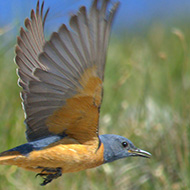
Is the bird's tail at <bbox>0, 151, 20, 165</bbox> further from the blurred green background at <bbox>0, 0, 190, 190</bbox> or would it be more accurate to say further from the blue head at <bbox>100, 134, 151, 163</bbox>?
the blurred green background at <bbox>0, 0, 190, 190</bbox>

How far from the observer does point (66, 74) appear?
3.43 meters

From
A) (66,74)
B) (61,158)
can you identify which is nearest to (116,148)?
(61,158)

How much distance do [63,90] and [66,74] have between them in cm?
13

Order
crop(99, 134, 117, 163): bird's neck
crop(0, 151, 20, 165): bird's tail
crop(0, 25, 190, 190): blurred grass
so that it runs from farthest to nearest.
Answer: crop(0, 25, 190, 190): blurred grass < crop(99, 134, 117, 163): bird's neck < crop(0, 151, 20, 165): bird's tail

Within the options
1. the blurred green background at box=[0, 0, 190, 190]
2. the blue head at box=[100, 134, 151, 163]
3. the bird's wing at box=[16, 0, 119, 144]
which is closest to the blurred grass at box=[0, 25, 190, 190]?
the blurred green background at box=[0, 0, 190, 190]

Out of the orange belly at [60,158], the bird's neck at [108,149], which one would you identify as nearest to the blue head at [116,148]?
the bird's neck at [108,149]

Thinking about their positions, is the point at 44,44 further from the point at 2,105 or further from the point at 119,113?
the point at 119,113

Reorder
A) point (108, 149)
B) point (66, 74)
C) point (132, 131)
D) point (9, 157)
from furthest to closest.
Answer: point (132, 131), point (108, 149), point (9, 157), point (66, 74)

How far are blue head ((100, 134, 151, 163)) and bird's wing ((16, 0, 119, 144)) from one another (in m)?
0.25

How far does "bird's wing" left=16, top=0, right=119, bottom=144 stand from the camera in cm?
321

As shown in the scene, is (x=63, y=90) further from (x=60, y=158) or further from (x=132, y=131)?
(x=132, y=131)

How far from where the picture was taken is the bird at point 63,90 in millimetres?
3227

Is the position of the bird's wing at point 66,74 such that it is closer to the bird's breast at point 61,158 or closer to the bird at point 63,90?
the bird at point 63,90

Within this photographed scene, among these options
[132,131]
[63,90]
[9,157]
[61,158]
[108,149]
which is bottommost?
[132,131]
